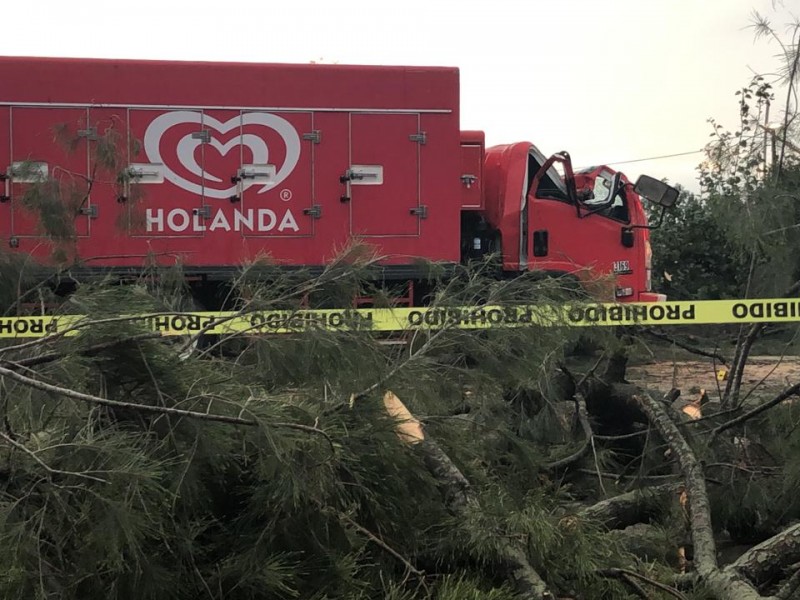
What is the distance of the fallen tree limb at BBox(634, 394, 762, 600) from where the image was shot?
3032mm

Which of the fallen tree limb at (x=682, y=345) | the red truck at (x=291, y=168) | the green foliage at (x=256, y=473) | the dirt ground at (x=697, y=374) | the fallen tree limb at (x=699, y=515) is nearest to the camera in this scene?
the green foliage at (x=256, y=473)

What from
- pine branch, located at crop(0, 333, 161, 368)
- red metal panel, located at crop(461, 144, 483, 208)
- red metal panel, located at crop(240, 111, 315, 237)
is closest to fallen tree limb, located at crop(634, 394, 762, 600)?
pine branch, located at crop(0, 333, 161, 368)

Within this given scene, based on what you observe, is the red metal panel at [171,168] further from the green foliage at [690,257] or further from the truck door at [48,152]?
the green foliage at [690,257]

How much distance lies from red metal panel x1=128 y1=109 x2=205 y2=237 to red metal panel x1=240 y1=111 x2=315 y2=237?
42cm

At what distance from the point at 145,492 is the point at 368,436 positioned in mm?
839

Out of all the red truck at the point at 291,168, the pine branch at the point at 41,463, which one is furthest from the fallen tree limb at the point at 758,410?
the pine branch at the point at 41,463

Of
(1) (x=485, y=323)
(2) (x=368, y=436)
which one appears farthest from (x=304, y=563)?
(1) (x=485, y=323)

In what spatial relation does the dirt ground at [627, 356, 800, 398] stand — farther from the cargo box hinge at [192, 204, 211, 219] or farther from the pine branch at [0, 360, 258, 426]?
the pine branch at [0, 360, 258, 426]

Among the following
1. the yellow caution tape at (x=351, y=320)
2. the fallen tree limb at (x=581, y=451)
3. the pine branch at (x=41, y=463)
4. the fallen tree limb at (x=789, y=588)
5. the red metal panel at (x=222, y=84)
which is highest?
the red metal panel at (x=222, y=84)

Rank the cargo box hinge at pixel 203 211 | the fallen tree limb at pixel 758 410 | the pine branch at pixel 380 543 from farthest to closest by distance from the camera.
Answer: the cargo box hinge at pixel 203 211
the fallen tree limb at pixel 758 410
the pine branch at pixel 380 543

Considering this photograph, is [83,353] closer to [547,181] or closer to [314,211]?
[314,211]

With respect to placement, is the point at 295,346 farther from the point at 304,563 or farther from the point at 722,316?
the point at 722,316

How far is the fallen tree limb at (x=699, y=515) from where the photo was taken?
303 centimetres

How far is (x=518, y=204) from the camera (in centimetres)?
785
